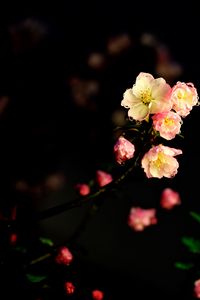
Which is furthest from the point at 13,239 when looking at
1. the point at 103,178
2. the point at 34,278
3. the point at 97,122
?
the point at 97,122

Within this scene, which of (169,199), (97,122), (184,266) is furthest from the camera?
(97,122)

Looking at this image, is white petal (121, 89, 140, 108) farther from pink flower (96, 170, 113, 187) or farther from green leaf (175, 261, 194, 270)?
green leaf (175, 261, 194, 270)

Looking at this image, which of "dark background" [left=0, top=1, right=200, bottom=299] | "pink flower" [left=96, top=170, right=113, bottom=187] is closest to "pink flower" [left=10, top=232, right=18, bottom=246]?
"pink flower" [left=96, top=170, right=113, bottom=187]

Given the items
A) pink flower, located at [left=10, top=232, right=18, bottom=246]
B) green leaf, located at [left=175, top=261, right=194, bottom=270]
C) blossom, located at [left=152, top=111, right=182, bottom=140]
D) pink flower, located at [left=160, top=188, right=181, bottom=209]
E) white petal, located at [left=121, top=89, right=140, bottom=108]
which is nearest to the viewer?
blossom, located at [left=152, top=111, right=182, bottom=140]

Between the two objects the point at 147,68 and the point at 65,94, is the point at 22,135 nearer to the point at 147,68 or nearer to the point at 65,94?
the point at 65,94

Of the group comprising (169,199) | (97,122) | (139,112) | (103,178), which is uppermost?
(139,112)

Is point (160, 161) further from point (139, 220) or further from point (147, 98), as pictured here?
point (139, 220)

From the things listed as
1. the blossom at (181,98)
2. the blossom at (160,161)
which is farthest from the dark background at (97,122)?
the blossom at (181,98)

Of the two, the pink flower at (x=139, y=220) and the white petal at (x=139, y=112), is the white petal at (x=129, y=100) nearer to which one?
the white petal at (x=139, y=112)
